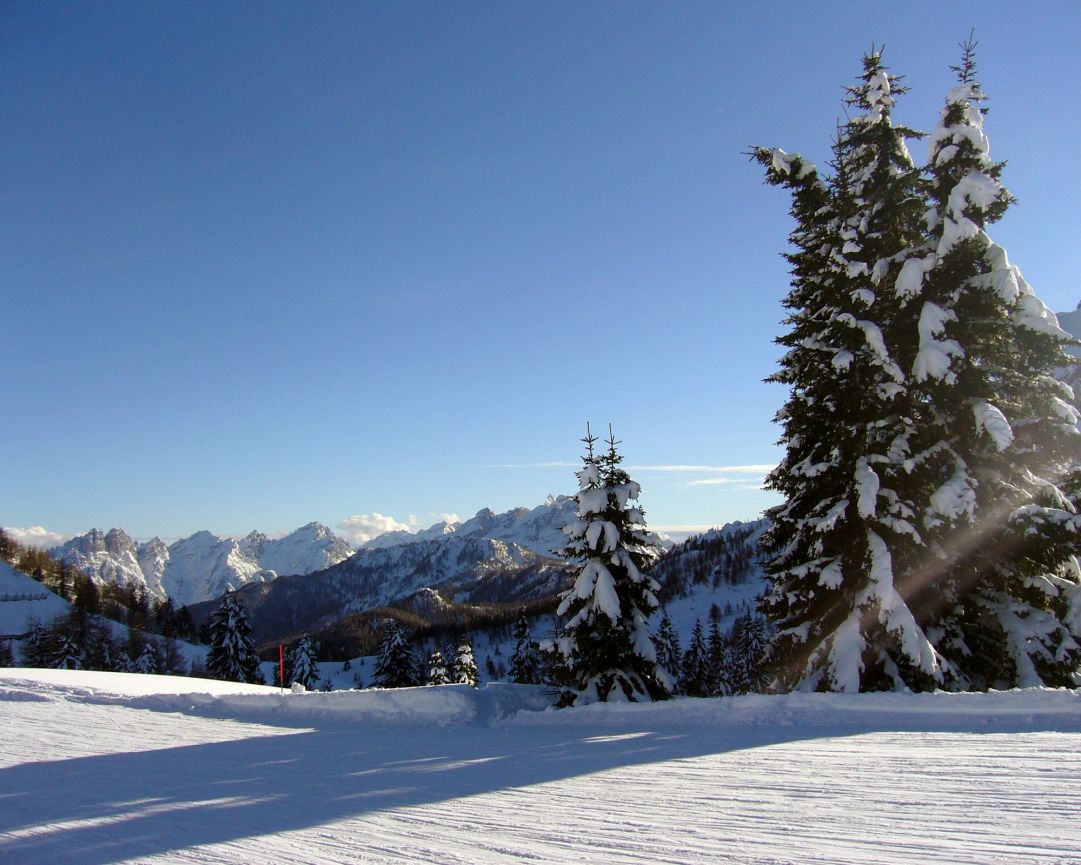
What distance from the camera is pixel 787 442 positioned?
14.2 m

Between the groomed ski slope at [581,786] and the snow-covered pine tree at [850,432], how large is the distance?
2.56 meters

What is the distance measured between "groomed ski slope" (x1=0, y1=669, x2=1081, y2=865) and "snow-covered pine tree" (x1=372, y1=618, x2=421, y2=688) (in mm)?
37191

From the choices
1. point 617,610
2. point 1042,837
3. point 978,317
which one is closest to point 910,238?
point 978,317

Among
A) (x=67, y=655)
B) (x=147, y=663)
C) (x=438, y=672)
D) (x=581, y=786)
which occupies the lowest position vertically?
(x=147, y=663)

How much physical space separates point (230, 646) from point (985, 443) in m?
44.2

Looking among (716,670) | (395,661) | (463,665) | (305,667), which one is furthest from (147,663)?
(716,670)

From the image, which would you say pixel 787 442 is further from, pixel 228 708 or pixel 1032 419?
pixel 228 708

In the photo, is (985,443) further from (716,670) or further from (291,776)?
(716,670)

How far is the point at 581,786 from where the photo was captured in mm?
6988

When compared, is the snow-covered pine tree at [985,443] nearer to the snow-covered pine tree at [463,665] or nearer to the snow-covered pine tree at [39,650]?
the snow-covered pine tree at [463,665]

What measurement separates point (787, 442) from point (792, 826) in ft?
33.0

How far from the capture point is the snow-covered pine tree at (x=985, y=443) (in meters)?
11.5

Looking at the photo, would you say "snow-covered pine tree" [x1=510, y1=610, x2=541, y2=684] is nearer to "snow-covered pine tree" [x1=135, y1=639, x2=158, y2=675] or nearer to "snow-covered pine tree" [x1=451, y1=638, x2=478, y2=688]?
"snow-covered pine tree" [x1=451, y1=638, x2=478, y2=688]

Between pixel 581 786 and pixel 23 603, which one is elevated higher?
pixel 581 786
